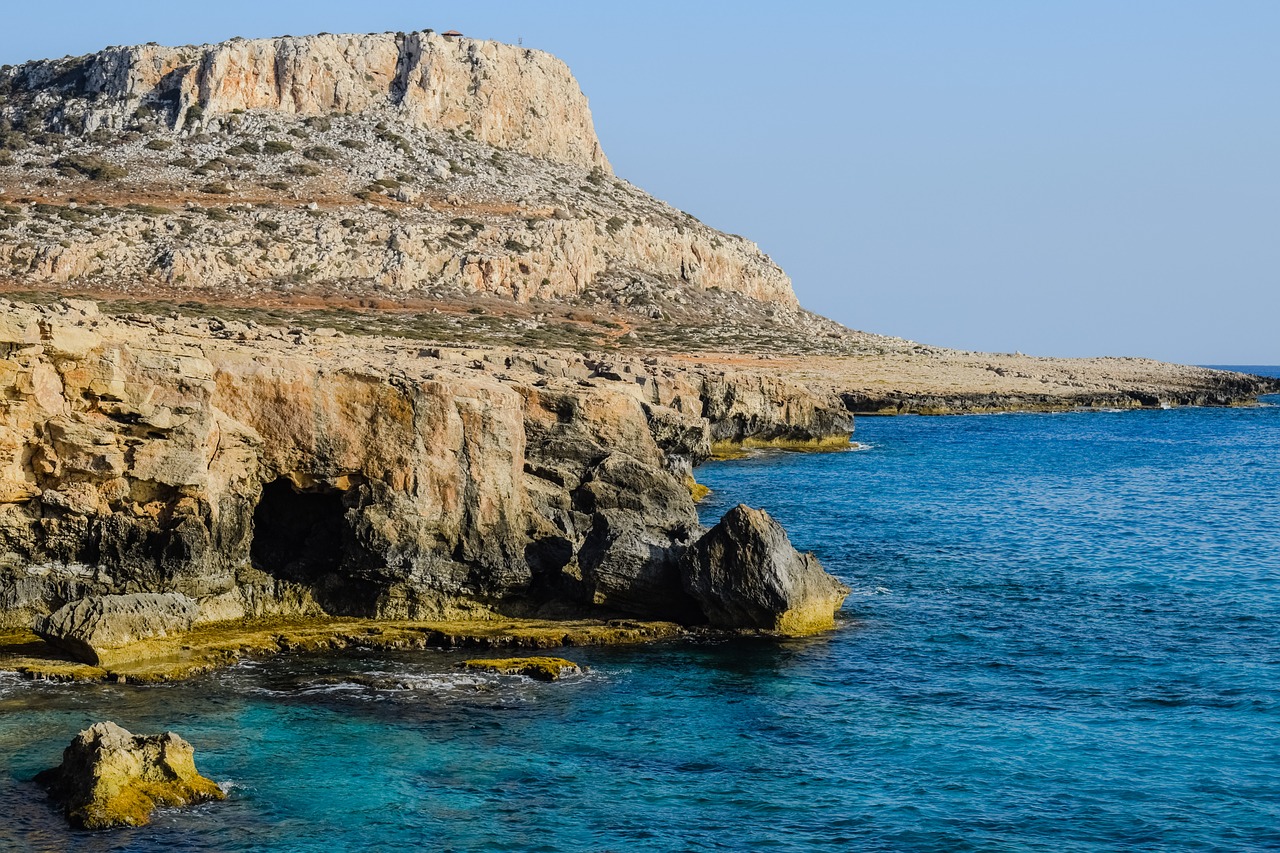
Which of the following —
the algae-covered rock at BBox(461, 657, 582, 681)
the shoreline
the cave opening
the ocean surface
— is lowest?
the ocean surface

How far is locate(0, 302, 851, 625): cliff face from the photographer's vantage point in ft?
78.9

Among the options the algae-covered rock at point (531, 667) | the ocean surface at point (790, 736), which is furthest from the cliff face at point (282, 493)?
the algae-covered rock at point (531, 667)

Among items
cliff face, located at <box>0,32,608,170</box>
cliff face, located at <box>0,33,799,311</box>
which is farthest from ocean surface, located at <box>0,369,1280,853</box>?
cliff face, located at <box>0,32,608,170</box>

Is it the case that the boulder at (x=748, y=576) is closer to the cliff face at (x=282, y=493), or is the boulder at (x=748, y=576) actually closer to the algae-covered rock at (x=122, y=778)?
the cliff face at (x=282, y=493)

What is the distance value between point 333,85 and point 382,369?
9392 centimetres

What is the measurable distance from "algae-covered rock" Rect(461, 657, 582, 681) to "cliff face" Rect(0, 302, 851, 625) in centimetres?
318

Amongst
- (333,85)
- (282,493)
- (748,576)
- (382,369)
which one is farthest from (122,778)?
(333,85)

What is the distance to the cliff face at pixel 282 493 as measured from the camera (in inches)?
947

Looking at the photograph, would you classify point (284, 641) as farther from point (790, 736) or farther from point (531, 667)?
point (790, 736)

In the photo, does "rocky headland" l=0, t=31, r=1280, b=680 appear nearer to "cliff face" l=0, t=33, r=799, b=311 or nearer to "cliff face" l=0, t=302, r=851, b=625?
"cliff face" l=0, t=302, r=851, b=625

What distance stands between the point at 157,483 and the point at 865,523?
24162 mm

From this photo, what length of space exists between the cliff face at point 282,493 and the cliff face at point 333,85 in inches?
3388

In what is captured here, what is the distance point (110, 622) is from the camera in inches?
896

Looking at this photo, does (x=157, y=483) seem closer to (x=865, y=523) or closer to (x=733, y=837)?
(x=733, y=837)
